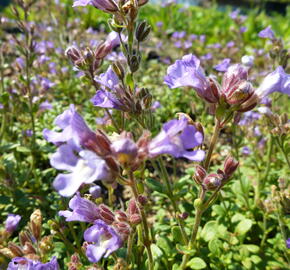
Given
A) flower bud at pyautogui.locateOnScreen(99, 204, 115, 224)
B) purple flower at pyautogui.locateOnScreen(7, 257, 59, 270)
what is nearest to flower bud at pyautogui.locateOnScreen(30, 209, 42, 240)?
purple flower at pyautogui.locateOnScreen(7, 257, 59, 270)

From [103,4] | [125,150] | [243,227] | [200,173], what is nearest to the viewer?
[125,150]

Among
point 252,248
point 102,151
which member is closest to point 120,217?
point 102,151

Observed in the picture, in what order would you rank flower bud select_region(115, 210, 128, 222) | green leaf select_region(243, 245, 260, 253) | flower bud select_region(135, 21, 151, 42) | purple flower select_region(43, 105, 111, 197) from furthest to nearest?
green leaf select_region(243, 245, 260, 253), flower bud select_region(135, 21, 151, 42), flower bud select_region(115, 210, 128, 222), purple flower select_region(43, 105, 111, 197)

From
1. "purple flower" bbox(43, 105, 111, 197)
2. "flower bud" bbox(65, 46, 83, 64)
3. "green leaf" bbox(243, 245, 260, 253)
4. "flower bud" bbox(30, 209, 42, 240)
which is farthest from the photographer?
"green leaf" bbox(243, 245, 260, 253)

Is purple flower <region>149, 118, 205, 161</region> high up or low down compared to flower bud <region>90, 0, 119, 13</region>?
down

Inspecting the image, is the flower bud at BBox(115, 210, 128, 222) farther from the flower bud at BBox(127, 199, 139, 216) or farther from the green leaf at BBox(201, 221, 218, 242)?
→ the green leaf at BBox(201, 221, 218, 242)

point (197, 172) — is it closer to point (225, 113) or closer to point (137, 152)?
point (225, 113)

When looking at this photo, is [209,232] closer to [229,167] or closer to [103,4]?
[229,167]
